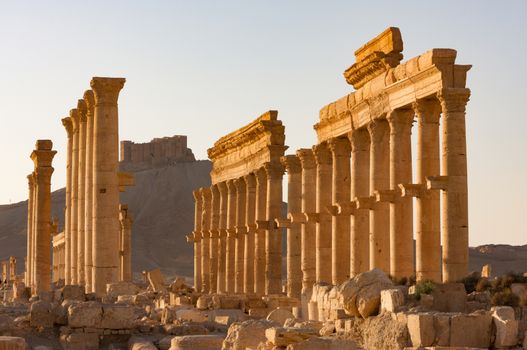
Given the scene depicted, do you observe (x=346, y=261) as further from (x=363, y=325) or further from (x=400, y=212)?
(x=363, y=325)

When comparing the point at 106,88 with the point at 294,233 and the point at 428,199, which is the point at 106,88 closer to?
the point at 428,199

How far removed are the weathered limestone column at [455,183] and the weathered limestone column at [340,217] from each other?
10116 millimetres

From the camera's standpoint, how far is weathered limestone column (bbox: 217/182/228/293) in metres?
64.4

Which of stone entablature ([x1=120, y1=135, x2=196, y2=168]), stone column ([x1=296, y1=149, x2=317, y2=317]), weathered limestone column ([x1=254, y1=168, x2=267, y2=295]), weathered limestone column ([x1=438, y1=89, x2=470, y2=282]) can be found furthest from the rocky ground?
stone entablature ([x1=120, y1=135, x2=196, y2=168])

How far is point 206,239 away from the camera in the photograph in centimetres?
6831

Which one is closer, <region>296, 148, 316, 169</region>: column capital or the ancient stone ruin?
the ancient stone ruin

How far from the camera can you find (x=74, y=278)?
52.7 m

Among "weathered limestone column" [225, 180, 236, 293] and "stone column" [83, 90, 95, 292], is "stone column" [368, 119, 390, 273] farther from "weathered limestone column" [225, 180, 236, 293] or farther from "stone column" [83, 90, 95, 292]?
"weathered limestone column" [225, 180, 236, 293]

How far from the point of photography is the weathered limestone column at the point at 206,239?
222 ft

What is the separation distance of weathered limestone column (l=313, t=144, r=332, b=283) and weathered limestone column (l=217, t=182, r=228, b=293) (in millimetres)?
17717

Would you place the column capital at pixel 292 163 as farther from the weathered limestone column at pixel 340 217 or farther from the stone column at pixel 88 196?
the stone column at pixel 88 196

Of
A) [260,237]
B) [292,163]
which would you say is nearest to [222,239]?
[260,237]

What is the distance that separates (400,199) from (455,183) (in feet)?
12.8

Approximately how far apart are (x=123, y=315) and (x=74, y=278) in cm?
2283
